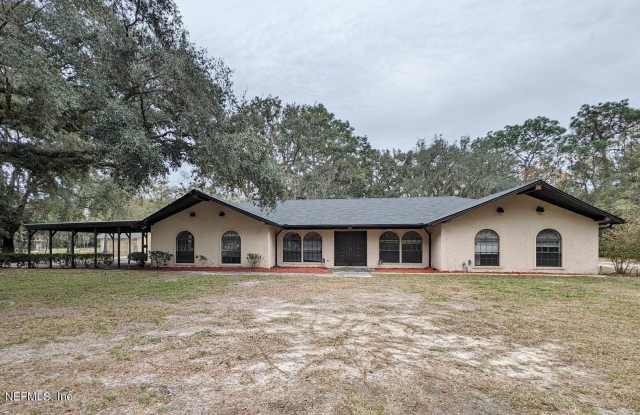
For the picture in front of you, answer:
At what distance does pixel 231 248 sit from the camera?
17.9 metres

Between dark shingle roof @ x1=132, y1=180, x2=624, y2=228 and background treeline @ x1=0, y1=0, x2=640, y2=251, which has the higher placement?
background treeline @ x1=0, y1=0, x2=640, y2=251

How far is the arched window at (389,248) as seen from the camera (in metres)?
17.6

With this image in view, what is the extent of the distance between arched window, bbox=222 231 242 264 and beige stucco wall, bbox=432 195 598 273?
34.4 feet

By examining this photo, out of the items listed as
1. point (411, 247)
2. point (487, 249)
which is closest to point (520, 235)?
point (487, 249)

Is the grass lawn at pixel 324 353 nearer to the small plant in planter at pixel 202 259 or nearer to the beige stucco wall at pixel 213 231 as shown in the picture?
the beige stucco wall at pixel 213 231

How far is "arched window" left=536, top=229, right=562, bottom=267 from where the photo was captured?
1538 centimetres

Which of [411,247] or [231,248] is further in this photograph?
[231,248]

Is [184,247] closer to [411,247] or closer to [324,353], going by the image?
[411,247]

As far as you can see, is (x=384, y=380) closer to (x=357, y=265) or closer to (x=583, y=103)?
(x=357, y=265)

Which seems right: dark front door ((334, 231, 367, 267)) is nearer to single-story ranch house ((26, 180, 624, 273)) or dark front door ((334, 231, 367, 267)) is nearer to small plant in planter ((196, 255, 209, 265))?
single-story ranch house ((26, 180, 624, 273))

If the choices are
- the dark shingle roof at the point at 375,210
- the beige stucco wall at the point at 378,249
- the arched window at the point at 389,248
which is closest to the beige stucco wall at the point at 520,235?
the dark shingle roof at the point at 375,210

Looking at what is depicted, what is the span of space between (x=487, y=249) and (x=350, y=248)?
6811 mm

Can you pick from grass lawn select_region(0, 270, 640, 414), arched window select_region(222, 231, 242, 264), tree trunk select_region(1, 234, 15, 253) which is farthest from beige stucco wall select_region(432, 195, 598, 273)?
tree trunk select_region(1, 234, 15, 253)

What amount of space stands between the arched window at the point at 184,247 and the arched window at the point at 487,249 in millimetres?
15019
